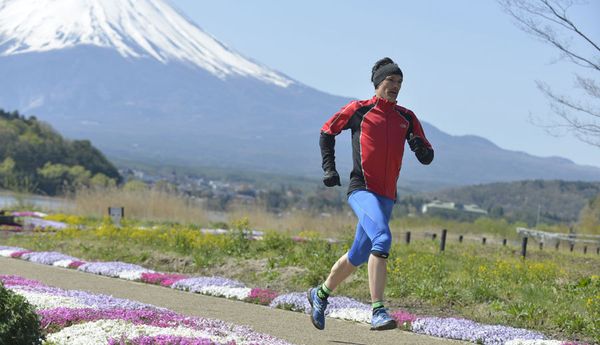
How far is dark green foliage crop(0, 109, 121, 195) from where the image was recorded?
6088 centimetres

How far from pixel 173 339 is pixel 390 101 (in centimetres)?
278

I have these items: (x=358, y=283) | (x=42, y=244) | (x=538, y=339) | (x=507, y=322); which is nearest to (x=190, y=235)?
(x=42, y=244)

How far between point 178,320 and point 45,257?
9856mm

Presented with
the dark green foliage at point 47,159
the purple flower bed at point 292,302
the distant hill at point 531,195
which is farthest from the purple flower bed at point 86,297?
the distant hill at point 531,195

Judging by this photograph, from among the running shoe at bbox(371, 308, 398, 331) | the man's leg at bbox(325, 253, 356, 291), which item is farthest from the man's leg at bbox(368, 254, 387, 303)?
the man's leg at bbox(325, 253, 356, 291)

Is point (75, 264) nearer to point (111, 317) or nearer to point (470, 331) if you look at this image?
point (111, 317)

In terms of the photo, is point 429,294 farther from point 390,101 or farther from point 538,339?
point 390,101

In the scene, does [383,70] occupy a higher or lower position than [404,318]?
higher

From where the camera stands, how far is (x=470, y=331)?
10.3 m

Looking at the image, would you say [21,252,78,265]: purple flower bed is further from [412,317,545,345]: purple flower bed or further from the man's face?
the man's face

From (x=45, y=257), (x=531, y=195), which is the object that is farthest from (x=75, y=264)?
(x=531, y=195)

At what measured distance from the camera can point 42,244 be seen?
69.8 feet

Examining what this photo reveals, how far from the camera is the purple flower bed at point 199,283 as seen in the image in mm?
13978

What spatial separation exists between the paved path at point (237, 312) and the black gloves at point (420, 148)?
1.85m
